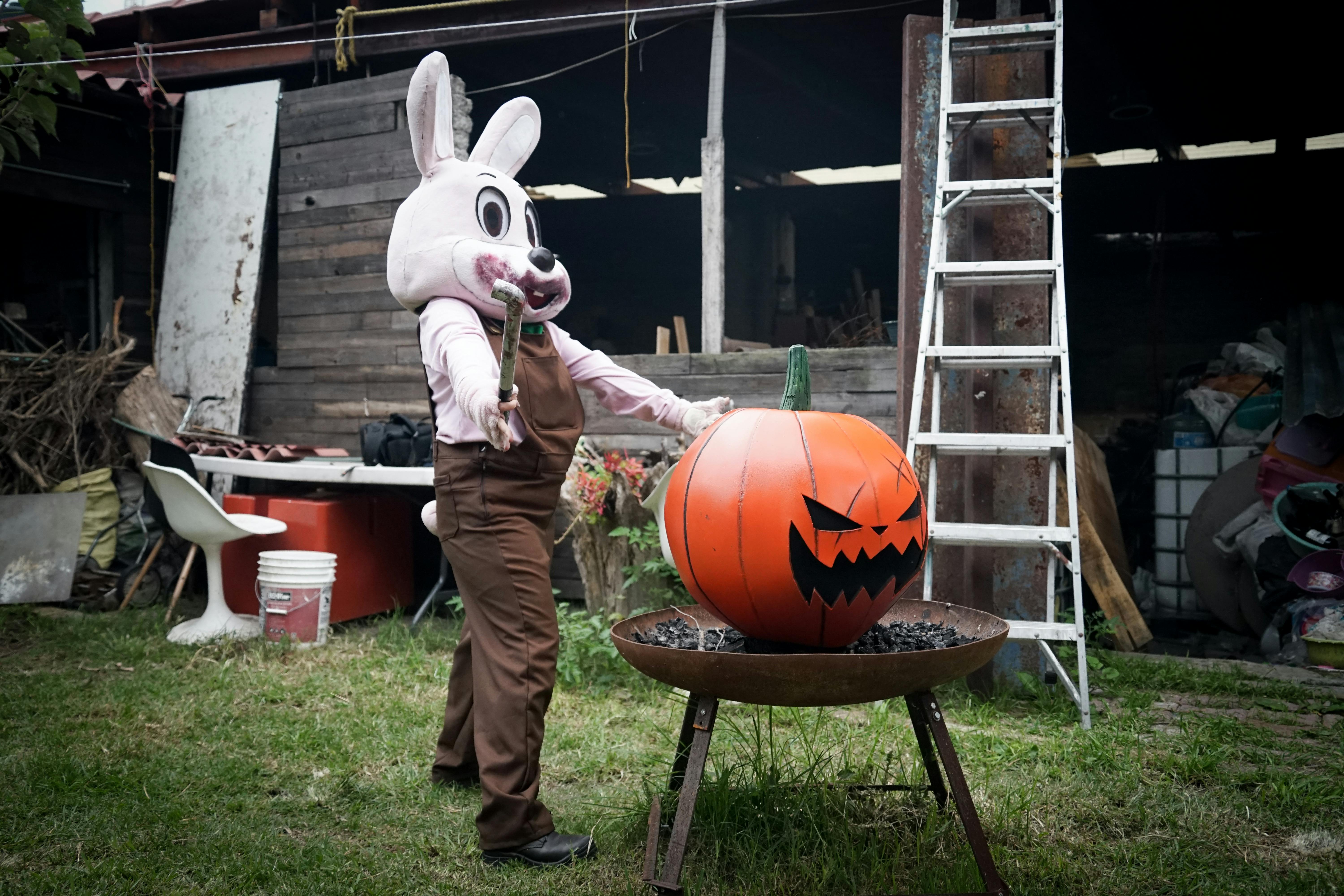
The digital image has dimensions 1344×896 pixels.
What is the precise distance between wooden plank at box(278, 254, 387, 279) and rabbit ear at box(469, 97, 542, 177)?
10.6ft

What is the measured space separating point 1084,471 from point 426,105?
4148mm

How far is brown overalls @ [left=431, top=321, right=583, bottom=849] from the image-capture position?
2.46m

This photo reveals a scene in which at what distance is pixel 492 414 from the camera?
2301 mm

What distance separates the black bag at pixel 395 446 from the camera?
210 inches

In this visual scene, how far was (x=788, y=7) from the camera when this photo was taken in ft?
18.7

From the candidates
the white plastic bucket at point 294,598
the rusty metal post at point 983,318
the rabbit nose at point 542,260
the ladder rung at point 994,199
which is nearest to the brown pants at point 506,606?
the rabbit nose at point 542,260

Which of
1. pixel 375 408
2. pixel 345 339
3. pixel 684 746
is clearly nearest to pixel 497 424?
pixel 684 746

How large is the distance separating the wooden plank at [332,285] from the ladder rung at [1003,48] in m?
3.68

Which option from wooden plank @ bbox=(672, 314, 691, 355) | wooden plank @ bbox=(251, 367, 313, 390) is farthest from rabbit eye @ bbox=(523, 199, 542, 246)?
wooden plank @ bbox=(251, 367, 313, 390)

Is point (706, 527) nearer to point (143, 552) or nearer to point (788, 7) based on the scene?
point (788, 7)

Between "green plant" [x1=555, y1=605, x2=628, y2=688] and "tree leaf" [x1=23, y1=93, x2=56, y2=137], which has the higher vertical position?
"tree leaf" [x1=23, y1=93, x2=56, y2=137]

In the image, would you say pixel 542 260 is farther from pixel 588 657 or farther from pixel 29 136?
pixel 29 136

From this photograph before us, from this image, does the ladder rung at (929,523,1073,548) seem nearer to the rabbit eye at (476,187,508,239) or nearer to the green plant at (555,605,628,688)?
the green plant at (555,605,628,688)

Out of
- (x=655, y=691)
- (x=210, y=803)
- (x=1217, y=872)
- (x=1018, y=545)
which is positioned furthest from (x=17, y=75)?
(x=1217, y=872)
